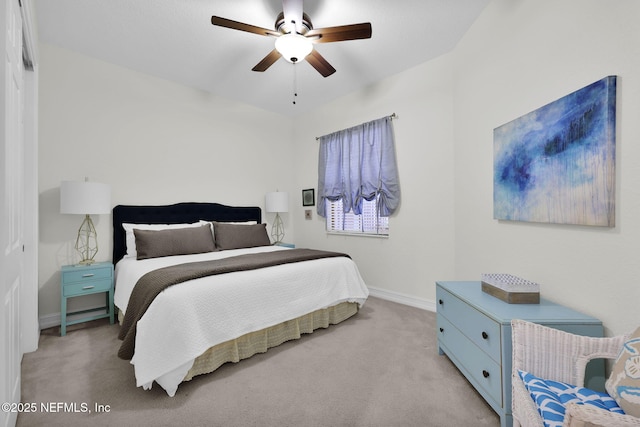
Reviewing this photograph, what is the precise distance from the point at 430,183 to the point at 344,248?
5.19ft

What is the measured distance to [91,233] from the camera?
3064 millimetres

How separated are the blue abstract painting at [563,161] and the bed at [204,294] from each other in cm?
165

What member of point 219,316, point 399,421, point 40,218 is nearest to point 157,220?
point 40,218

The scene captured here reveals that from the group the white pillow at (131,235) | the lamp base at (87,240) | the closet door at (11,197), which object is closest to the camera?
→ the closet door at (11,197)

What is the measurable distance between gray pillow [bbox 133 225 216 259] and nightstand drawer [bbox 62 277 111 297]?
14.9 inches

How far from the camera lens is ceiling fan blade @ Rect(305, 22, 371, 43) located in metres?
2.11

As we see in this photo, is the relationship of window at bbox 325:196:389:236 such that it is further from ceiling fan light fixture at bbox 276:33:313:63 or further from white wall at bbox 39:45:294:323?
ceiling fan light fixture at bbox 276:33:313:63

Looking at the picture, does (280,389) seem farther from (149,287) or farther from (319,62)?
(319,62)

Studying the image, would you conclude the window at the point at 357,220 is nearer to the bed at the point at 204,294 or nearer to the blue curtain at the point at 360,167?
the blue curtain at the point at 360,167

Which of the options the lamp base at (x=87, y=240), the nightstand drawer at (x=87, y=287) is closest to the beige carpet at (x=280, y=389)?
the nightstand drawer at (x=87, y=287)

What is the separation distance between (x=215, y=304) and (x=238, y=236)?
1.76 metres

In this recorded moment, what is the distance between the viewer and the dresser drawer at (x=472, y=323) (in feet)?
4.87

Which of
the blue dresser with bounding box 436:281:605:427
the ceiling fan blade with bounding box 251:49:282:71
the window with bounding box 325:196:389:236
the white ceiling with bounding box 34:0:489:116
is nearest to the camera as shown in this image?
the blue dresser with bounding box 436:281:605:427

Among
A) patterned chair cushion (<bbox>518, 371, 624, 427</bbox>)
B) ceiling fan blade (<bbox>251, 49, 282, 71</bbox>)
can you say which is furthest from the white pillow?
patterned chair cushion (<bbox>518, 371, 624, 427</bbox>)
